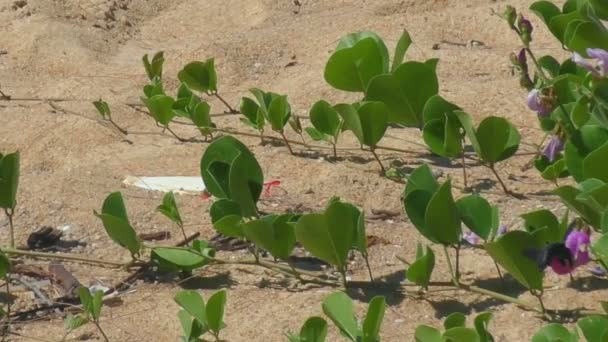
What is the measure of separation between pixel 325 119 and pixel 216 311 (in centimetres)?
80

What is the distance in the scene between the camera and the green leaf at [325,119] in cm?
237

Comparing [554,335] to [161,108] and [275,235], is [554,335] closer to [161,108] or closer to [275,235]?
[275,235]

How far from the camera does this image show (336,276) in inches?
75.1

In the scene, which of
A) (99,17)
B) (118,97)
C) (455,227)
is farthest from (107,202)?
(99,17)

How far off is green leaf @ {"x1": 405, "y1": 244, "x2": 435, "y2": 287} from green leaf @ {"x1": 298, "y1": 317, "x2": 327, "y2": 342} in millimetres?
216

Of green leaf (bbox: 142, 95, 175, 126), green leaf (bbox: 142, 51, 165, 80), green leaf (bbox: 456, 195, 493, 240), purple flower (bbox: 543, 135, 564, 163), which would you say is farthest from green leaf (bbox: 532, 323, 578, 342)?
green leaf (bbox: 142, 51, 165, 80)

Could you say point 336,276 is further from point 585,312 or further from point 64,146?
point 64,146

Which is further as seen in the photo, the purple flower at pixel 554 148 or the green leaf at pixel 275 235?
the purple flower at pixel 554 148

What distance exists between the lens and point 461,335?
148 centimetres

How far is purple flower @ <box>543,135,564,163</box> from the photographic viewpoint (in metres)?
1.98

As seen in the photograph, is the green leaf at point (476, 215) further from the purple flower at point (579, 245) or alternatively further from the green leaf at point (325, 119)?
the green leaf at point (325, 119)

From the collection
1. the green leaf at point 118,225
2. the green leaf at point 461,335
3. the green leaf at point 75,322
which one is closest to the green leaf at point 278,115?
the green leaf at point 118,225

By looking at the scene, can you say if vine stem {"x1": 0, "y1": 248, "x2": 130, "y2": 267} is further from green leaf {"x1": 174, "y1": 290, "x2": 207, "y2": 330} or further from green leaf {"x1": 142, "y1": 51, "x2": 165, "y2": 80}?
green leaf {"x1": 142, "y1": 51, "x2": 165, "y2": 80}

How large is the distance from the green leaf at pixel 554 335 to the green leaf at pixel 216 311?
0.41 m
